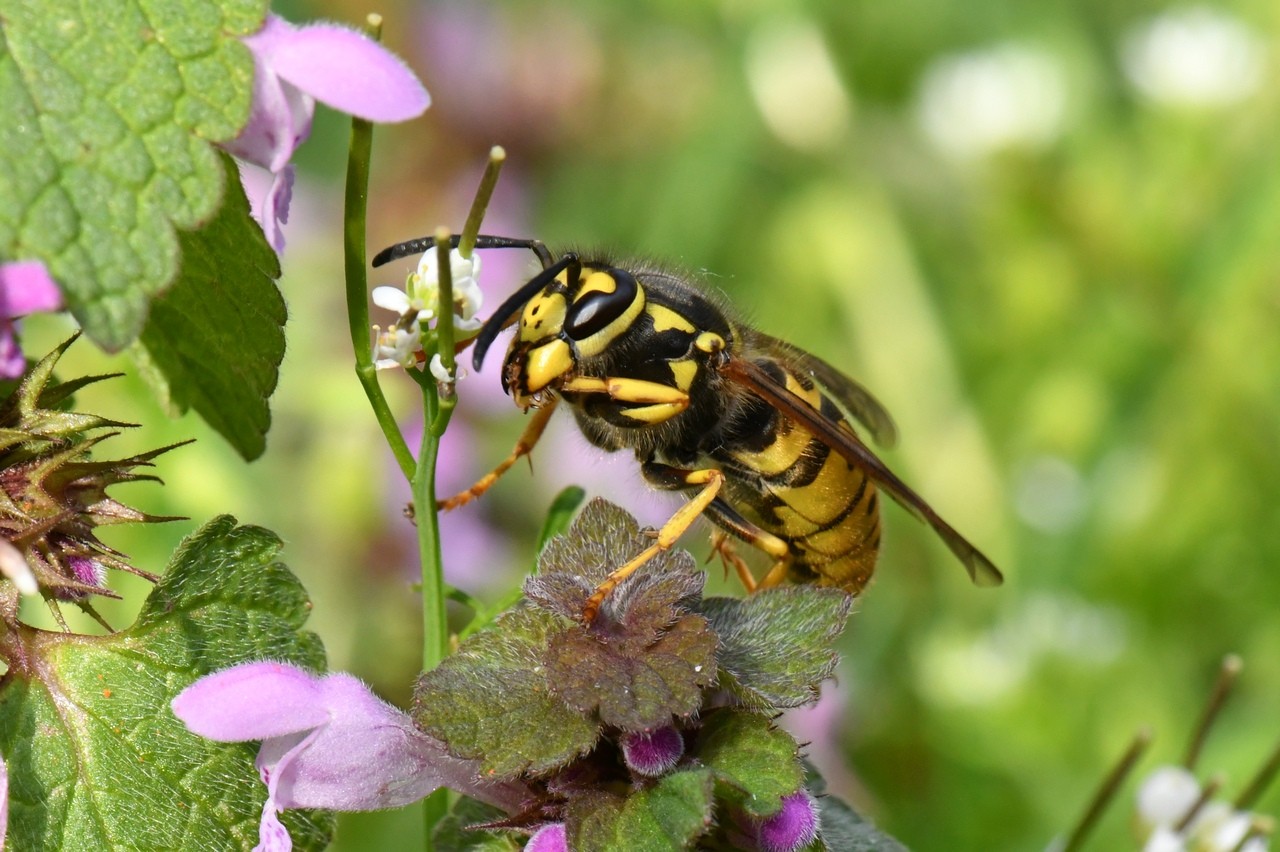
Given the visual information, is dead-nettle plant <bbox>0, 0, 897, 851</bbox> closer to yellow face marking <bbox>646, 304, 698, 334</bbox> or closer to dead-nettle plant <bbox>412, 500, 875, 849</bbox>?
dead-nettle plant <bbox>412, 500, 875, 849</bbox>

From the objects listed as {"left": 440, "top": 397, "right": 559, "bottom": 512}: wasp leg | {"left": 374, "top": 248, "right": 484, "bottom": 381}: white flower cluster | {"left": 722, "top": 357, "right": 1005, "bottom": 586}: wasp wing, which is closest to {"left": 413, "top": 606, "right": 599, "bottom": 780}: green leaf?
{"left": 374, "top": 248, "right": 484, "bottom": 381}: white flower cluster

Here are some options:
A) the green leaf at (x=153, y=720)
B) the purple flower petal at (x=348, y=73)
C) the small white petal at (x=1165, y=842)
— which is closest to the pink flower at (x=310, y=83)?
the purple flower petal at (x=348, y=73)

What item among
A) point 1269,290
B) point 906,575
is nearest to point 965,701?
point 906,575

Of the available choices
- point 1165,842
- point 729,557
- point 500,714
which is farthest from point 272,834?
point 1165,842

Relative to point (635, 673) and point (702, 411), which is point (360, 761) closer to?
point (635, 673)

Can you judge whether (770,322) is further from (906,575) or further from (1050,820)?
(1050,820)

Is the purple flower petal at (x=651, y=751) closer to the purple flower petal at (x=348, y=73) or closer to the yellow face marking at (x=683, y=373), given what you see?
the purple flower petal at (x=348, y=73)
